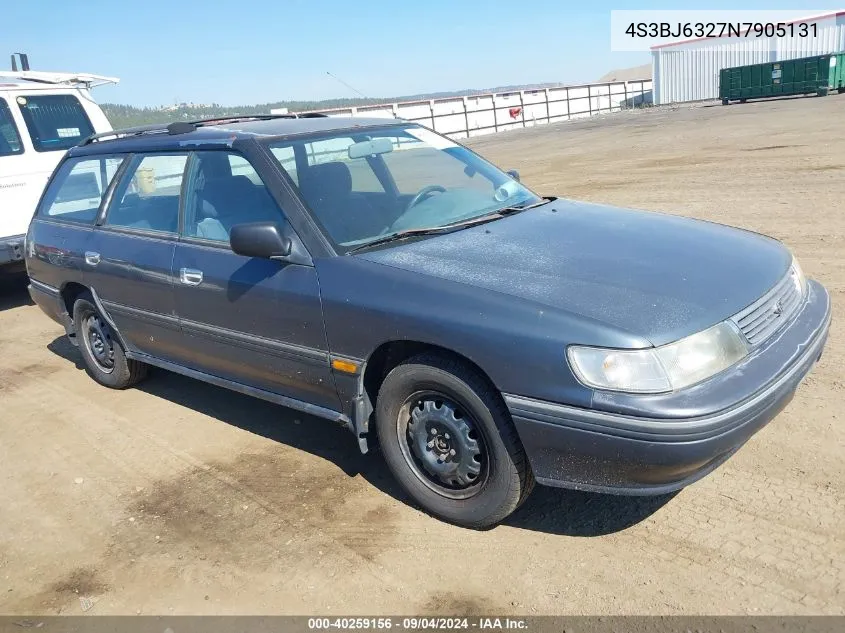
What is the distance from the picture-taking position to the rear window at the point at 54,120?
838 cm

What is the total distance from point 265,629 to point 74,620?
811 mm

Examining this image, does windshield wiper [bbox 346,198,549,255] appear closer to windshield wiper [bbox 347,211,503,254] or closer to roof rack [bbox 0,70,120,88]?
windshield wiper [bbox 347,211,503,254]

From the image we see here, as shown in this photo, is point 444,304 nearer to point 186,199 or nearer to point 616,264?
point 616,264

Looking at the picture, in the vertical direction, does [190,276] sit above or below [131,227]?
below

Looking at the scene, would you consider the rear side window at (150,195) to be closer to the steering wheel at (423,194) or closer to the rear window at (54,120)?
the steering wheel at (423,194)

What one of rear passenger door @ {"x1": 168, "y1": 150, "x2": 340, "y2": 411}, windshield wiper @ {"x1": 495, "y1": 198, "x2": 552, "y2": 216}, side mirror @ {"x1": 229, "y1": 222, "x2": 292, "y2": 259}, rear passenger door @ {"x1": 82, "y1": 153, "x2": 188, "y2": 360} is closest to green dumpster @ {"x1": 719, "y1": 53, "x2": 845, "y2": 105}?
windshield wiper @ {"x1": 495, "y1": 198, "x2": 552, "y2": 216}

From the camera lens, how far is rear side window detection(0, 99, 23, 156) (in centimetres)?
812

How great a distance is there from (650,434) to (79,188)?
4556 mm

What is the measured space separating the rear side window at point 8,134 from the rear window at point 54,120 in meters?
0.16

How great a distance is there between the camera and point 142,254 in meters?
4.45

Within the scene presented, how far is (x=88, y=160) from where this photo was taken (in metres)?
5.31

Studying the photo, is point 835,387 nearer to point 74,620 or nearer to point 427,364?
point 427,364

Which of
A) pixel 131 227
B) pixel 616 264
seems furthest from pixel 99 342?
pixel 616 264

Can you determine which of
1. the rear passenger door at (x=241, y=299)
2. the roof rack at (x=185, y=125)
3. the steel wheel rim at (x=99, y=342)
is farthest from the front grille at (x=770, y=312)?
the steel wheel rim at (x=99, y=342)
